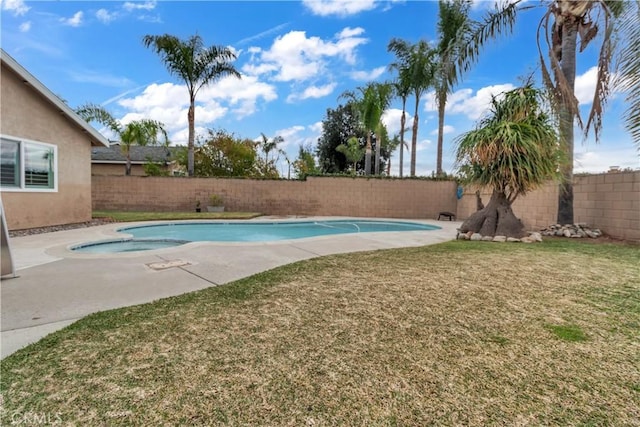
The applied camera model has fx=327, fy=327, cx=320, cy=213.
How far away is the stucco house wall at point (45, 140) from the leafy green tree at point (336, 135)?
62.2 ft

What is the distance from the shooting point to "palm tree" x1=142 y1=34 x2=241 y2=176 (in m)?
15.5

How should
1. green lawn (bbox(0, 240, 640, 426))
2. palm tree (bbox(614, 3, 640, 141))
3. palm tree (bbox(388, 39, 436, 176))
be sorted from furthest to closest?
palm tree (bbox(388, 39, 436, 176)), palm tree (bbox(614, 3, 640, 141)), green lawn (bbox(0, 240, 640, 426))

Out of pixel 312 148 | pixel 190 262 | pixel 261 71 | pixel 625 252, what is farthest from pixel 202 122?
pixel 625 252

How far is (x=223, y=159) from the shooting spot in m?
20.6

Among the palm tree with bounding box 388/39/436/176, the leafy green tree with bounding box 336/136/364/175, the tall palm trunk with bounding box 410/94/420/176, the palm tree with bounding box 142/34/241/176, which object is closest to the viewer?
the palm tree with bounding box 142/34/241/176

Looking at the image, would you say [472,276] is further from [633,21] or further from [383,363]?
[633,21]

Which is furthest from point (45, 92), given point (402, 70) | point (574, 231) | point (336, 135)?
point (336, 135)

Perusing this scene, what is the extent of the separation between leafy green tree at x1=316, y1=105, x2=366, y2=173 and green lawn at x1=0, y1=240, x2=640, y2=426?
81.5 ft

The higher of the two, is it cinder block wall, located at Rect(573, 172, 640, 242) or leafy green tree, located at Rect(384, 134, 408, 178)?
leafy green tree, located at Rect(384, 134, 408, 178)

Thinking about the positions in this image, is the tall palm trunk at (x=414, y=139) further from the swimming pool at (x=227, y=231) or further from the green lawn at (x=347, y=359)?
the green lawn at (x=347, y=359)

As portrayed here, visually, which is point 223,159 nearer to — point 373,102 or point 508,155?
point 373,102

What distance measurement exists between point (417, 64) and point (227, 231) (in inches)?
548

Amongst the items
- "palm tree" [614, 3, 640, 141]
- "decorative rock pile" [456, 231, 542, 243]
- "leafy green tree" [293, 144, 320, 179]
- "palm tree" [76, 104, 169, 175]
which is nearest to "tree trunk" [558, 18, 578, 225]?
"decorative rock pile" [456, 231, 542, 243]

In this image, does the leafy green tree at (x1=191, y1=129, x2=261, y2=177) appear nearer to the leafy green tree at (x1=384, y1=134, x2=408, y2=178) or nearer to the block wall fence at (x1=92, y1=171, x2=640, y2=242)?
the block wall fence at (x1=92, y1=171, x2=640, y2=242)
